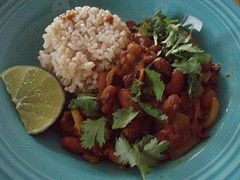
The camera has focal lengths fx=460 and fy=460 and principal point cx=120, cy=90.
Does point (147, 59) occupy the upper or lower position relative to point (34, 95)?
upper

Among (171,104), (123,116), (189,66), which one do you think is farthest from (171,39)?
(123,116)

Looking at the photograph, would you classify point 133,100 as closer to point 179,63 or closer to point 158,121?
point 158,121

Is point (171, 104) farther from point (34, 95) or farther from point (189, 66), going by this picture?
point (34, 95)

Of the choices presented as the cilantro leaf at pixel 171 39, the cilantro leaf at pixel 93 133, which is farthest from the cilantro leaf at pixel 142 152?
the cilantro leaf at pixel 171 39

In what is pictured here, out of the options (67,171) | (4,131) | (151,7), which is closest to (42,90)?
(4,131)

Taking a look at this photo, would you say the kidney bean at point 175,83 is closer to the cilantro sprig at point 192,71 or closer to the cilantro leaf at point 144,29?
the cilantro sprig at point 192,71

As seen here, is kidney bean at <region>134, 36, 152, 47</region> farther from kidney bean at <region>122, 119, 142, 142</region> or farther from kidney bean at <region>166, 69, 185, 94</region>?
kidney bean at <region>122, 119, 142, 142</region>

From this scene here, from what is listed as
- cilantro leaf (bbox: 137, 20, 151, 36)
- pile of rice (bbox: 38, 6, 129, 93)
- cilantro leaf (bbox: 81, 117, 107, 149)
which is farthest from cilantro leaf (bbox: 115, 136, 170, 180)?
cilantro leaf (bbox: 137, 20, 151, 36)
